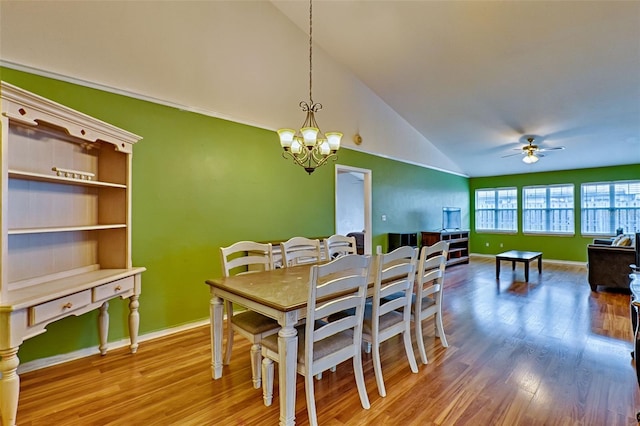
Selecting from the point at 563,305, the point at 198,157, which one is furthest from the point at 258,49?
the point at 563,305

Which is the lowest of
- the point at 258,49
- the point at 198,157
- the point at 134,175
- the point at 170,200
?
the point at 170,200

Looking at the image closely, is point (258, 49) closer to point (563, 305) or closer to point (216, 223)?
point (216, 223)

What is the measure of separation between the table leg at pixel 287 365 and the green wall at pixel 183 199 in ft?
6.73

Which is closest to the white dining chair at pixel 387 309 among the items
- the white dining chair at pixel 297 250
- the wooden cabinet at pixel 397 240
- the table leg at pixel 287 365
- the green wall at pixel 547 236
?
the table leg at pixel 287 365

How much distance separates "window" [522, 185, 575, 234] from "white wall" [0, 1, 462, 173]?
226 inches

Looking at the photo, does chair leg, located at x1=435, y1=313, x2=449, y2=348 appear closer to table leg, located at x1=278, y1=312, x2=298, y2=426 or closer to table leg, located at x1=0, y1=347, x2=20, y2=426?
table leg, located at x1=278, y1=312, x2=298, y2=426

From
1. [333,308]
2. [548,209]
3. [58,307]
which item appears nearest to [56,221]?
[58,307]

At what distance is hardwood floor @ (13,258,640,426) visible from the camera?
1.82m

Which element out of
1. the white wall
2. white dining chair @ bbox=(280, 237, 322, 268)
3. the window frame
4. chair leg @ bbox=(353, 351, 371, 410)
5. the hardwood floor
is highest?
the white wall

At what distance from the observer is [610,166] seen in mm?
6777

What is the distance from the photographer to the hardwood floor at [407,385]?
5.98 feet

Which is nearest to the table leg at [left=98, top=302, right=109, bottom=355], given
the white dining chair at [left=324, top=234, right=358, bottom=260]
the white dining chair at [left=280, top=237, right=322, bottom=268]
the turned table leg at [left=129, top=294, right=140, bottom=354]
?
the turned table leg at [left=129, top=294, right=140, bottom=354]

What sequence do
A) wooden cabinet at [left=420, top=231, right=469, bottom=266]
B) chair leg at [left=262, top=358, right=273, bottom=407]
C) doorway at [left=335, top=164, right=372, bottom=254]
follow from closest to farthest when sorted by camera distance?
chair leg at [left=262, top=358, right=273, bottom=407], wooden cabinet at [left=420, top=231, right=469, bottom=266], doorway at [left=335, top=164, right=372, bottom=254]

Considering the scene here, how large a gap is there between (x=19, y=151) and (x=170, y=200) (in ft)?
4.03
